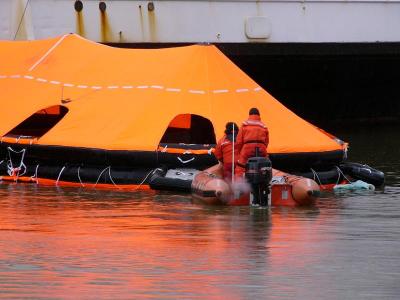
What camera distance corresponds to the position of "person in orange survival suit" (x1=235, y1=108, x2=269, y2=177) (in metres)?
19.3

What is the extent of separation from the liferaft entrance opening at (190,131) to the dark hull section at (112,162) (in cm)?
336

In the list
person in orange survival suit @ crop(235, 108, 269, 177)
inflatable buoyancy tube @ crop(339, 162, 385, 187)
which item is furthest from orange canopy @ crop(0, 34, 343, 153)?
person in orange survival suit @ crop(235, 108, 269, 177)

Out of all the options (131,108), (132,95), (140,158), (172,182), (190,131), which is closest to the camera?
(172,182)

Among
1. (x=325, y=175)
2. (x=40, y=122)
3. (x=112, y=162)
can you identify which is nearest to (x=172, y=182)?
(x=112, y=162)

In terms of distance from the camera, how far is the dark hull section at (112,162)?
21.2 metres

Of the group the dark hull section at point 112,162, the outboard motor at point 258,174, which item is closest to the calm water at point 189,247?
the outboard motor at point 258,174

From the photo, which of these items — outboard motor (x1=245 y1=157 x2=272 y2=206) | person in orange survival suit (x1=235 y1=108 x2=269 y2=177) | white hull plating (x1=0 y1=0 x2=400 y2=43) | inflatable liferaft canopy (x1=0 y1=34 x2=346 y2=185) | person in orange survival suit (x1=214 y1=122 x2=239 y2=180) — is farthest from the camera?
white hull plating (x1=0 y1=0 x2=400 y2=43)

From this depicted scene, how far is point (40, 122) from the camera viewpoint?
2614 cm

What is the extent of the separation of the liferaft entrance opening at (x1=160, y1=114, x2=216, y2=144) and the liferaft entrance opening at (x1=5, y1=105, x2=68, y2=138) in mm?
2489

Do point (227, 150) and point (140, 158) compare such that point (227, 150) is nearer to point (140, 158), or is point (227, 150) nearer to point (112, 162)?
point (140, 158)

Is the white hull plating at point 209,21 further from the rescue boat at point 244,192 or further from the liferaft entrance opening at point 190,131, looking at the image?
the rescue boat at point 244,192

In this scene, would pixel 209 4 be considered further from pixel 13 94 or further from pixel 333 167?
pixel 333 167

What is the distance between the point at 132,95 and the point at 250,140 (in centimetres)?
465

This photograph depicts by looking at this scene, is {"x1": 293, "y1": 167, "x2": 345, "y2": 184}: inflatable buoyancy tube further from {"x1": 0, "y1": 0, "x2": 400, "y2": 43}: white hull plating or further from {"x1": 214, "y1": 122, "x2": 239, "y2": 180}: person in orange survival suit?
{"x1": 0, "y1": 0, "x2": 400, "y2": 43}: white hull plating
